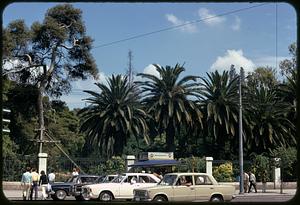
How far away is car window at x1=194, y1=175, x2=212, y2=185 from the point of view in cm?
1152

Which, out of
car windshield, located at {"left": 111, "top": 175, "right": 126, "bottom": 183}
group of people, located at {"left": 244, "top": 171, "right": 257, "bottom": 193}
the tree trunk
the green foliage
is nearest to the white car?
car windshield, located at {"left": 111, "top": 175, "right": 126, "bottom": 183}

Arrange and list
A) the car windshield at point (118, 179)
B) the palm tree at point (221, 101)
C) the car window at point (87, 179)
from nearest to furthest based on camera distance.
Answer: the car windshield at point (118, 179), the car window at point (87, 179), the palm tree at point (221, 101)

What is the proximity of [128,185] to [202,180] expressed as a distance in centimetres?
382

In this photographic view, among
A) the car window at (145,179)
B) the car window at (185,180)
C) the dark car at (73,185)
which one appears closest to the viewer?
the car window at (185,180)

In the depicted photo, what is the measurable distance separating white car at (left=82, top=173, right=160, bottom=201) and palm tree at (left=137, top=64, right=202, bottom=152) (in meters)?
14.2

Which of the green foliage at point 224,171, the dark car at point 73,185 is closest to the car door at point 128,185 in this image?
the dark car at point 73,185

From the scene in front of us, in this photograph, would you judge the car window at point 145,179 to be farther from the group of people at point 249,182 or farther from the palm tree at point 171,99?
the palm tree at point 171,99

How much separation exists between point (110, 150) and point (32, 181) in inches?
699

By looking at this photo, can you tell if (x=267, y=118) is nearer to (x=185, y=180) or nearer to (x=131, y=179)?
(x=131, y=179)

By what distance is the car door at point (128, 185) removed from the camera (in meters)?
14.8

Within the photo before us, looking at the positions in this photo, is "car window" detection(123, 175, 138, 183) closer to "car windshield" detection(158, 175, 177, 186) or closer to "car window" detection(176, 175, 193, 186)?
"car windshield" detection(158, 175, 177, 186)

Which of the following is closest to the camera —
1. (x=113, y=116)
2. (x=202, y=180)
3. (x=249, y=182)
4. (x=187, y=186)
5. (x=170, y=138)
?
(x=187, y=186)

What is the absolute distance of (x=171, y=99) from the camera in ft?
98.5

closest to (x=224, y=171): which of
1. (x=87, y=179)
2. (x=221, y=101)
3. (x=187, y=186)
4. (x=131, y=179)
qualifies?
(x=221, y=101)
